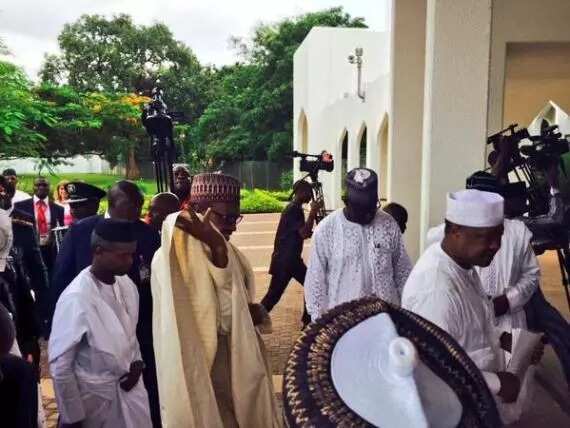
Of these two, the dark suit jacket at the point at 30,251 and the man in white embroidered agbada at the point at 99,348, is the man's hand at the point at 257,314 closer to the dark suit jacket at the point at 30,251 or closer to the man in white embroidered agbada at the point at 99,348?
the man in white embroidered agbada at the point at 99,348

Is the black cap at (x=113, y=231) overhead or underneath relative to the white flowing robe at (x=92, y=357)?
overhead

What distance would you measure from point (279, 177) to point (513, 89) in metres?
20.7

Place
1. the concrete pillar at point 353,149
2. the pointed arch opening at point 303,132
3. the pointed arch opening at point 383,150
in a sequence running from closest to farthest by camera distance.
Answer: the pointed arch opening at point 383,150 < the concrete pillar at point 353,149 < the pointed arch opening at point 303,132

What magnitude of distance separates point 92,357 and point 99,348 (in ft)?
0.20

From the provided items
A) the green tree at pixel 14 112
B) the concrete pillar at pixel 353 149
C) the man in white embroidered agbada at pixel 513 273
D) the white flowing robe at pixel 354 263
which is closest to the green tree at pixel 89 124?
the green tree at pixel 14 112

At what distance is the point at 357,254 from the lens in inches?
141

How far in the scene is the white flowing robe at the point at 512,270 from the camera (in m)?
3.48

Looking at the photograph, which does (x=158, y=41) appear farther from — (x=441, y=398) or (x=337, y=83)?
(x=441, y=398)

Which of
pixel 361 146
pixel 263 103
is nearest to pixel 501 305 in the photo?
pixel 361 146

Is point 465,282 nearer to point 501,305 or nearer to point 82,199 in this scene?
point 501,305

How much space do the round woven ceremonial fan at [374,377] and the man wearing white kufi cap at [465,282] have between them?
3.63 feet

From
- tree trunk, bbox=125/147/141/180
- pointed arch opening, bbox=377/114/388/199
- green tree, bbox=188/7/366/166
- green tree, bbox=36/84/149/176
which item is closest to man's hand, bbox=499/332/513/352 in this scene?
pointed arch opening, bbox=377/114/388/199

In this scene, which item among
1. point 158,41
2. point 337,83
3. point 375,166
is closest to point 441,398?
point 375,166

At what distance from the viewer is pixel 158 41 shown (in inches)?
1399
